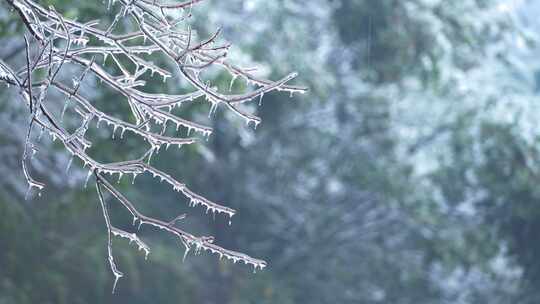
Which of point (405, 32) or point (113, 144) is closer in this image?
point (113, 144)

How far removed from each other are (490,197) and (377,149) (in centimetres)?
128

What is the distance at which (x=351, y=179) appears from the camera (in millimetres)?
9562

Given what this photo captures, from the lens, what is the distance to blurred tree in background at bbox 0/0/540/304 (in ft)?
27.6

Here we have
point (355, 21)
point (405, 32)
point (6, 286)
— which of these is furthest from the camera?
point (355, 21)

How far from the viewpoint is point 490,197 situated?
30.1ft

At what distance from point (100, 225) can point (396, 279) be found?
3334mm

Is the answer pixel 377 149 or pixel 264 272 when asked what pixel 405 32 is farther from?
pixel 264 272

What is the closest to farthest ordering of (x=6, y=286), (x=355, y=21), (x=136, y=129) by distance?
(x=136, y=129)
(x=6, y=286)
(x=355, y=21)

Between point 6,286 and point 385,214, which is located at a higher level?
point 385,214

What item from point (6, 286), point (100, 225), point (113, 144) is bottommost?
point (6, 286)

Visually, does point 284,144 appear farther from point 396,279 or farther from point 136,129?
point 136,129

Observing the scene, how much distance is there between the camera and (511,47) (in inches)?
374

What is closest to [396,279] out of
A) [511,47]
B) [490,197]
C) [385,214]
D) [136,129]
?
[385,214]

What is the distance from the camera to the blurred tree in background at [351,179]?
8398 millimetres
